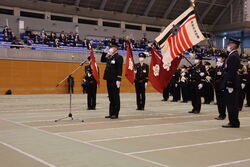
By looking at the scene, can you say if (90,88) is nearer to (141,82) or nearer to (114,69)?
(141,82)

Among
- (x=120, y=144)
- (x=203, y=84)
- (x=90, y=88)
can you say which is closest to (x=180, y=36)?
(x=203, y=84)

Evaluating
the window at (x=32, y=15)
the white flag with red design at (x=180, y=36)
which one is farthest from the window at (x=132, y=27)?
A: the white flag with red design at (x=180, y=36)

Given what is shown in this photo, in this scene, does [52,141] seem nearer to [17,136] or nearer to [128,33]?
[17,136]

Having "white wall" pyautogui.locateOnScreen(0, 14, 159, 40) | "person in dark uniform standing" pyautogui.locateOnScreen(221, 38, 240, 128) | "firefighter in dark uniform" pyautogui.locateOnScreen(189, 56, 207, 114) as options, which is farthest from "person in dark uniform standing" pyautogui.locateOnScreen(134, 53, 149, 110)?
"white wall" pyautogui.locateOnScreen(0, 14, 159, 40)

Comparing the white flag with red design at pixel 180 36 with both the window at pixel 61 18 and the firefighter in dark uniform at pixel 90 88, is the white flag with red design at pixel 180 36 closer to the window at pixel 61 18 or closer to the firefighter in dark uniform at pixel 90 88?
the firefighter in dark uniform at pixel 90 88

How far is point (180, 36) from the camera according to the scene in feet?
32.7

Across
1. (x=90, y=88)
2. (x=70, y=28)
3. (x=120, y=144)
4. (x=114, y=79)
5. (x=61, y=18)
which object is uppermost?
(x=61, y=18)

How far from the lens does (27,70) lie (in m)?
23.4

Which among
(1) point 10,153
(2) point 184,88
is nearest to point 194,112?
(2) point 184,88

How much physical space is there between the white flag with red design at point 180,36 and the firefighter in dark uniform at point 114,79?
1.40 m

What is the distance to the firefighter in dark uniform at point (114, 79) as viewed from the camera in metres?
9.91

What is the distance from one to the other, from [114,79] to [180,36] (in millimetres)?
2255

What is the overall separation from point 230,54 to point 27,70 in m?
17.7

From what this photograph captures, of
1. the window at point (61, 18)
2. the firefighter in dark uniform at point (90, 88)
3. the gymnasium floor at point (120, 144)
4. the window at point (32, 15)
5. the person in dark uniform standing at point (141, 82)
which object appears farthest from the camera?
the window at point (61, 18)
